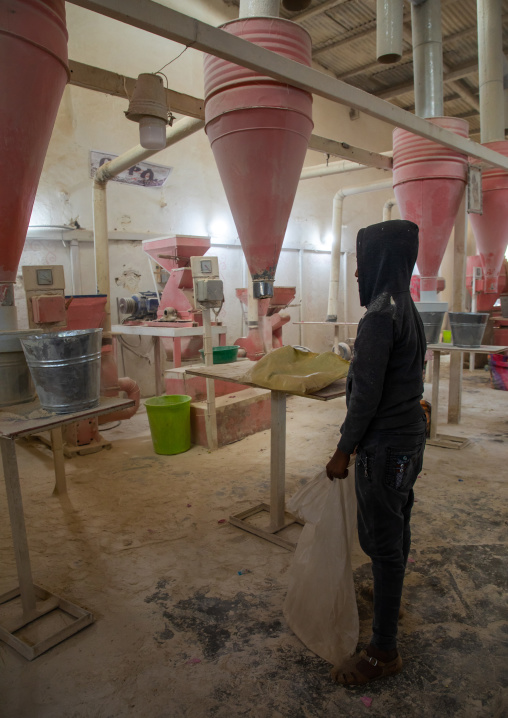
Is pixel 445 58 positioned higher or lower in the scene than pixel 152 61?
higher

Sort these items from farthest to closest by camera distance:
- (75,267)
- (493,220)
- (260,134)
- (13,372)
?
(75,267) < (493,220) < (260,134) < (13,372)

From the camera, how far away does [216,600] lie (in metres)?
2.02

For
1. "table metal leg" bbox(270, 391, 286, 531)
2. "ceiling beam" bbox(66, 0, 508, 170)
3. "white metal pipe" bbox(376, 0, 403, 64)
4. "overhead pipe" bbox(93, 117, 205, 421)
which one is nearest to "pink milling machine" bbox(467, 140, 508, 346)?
"white metal pipe" bbox(376, 0, 403, 64)

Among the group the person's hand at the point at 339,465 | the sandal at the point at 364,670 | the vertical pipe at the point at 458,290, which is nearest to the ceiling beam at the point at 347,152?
the vertical pipe at the point at 458,290

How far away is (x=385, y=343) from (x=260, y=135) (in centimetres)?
143

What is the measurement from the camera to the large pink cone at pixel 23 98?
163 centimetres

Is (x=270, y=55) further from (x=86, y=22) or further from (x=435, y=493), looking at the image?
(x=86, y=22)

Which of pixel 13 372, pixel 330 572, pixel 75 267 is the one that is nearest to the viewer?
pixel 330 572

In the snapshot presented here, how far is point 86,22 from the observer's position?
516 cm

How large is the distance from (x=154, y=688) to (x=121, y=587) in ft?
2.07

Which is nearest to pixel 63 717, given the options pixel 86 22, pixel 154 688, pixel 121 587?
pixel 154 688

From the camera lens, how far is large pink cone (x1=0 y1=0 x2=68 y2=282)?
1629 millimetres

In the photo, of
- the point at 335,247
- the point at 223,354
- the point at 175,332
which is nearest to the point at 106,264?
the point at 175,332

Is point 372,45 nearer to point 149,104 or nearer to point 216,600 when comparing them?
point 149,104
